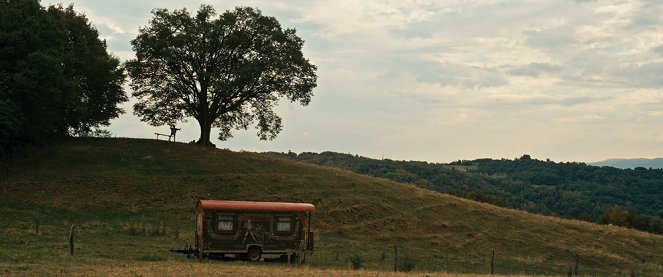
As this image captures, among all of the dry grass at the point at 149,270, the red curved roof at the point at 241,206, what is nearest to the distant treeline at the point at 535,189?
the red curved roof at the point at 241,206

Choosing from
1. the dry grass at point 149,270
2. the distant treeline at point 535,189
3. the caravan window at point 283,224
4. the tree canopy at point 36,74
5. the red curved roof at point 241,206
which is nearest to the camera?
the dry grass at point 149,270

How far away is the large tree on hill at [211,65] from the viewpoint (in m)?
62.8

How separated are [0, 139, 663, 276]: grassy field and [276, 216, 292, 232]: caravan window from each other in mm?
2288

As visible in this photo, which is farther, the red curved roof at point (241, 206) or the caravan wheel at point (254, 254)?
the caravan wheel at point (254, 254)

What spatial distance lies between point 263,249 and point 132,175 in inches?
957

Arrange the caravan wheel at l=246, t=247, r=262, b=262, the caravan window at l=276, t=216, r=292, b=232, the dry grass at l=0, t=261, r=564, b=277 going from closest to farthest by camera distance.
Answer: the dry grass at l=0, t=261, r=564, b=277 → the caravan wheel at l=246, t=247, r=262, b=262 → the caravan window at l=276, t=216, r=292, b=232

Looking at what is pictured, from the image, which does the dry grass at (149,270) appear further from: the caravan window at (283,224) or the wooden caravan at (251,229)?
the caravan window at (283,224)

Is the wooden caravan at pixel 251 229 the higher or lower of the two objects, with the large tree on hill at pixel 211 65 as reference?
lower

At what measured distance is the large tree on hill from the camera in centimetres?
6275

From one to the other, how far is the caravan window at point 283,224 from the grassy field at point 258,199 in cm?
229

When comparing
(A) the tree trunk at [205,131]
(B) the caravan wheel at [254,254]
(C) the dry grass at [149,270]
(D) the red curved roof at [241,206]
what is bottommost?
(B) the caravan wheel at [254,254]

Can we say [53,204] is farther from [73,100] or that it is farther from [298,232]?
[298,232]

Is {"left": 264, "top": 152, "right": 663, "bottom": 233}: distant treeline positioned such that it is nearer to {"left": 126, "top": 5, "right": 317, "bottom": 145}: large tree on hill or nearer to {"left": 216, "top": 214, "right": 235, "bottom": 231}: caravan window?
{"left": 126, "top": 5, "right": 317, "bottom": 145}: large tree on hill

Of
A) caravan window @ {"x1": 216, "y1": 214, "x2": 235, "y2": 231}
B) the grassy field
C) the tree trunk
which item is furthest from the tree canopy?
caravan window @ {"x1": 216, "y1": 214, "x2": 235, "y2": 231}
